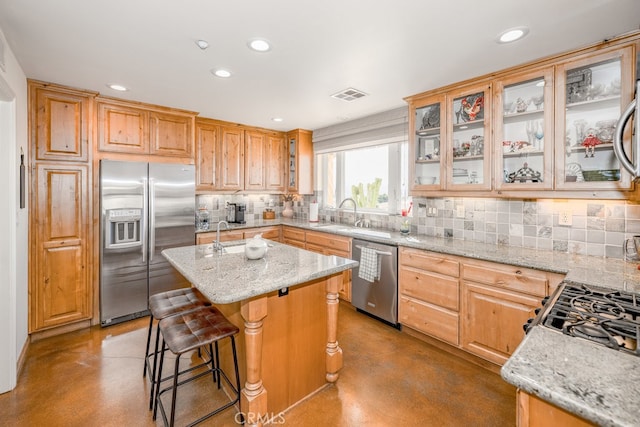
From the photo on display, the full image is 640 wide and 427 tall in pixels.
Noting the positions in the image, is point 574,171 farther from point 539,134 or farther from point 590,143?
point 539,134

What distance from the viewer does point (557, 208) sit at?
8.14ft

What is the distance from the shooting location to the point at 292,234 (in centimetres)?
447

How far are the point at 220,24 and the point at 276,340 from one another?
80.5 inches

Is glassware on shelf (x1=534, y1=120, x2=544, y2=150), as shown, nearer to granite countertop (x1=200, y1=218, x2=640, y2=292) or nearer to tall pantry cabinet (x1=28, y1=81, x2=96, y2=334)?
granite countertop (x1=200, y1=218, x2=640, y2=292)

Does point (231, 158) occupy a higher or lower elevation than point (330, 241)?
higher

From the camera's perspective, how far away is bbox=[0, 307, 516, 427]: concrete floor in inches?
72.7

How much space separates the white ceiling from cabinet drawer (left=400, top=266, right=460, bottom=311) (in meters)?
1.82

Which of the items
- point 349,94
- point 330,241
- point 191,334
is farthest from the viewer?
point 330,241

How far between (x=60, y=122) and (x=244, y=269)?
2643 mm

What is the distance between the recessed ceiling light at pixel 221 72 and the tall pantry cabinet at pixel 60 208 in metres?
1.55

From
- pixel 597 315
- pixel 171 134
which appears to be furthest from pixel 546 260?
pixel 171 134

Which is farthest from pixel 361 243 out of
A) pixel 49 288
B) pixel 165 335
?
pixel 49 288

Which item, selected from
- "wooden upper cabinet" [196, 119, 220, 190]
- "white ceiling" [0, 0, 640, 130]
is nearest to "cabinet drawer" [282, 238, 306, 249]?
"wooden upper cabinet" [196, 119, 220, 190]

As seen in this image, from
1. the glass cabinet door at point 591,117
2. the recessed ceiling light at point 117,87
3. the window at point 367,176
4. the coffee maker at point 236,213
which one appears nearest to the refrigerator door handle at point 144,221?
the recessed ceiling light at point 117,87
